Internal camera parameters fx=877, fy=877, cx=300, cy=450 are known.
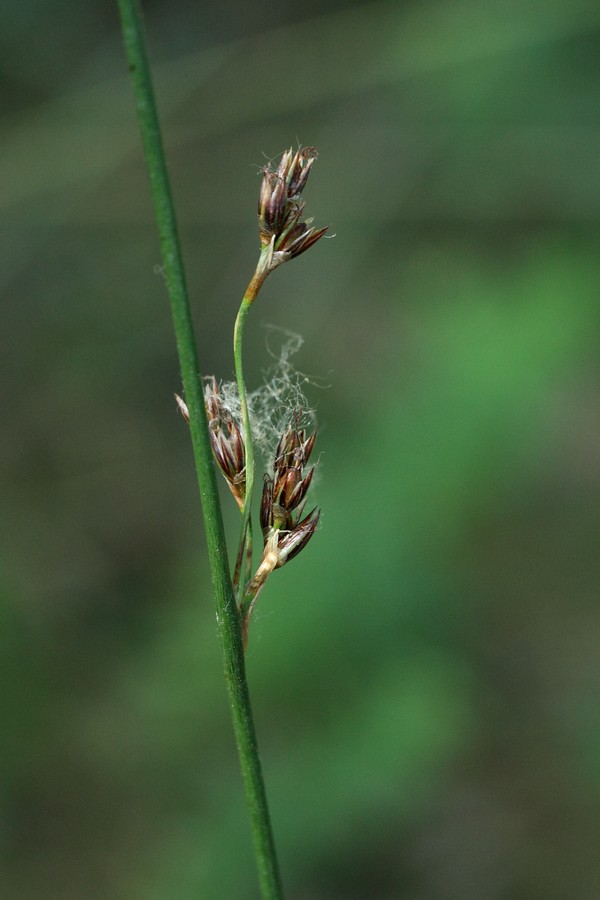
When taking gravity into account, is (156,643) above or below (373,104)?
below

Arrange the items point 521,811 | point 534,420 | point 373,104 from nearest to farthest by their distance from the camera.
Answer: point 521,811 < point 534,420 < point 373,104

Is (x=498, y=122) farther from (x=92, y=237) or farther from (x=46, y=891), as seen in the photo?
(x=46, y=891)

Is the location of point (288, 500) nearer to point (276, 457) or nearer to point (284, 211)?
point (276, 457)

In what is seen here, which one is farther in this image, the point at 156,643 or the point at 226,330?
the point at 226,330

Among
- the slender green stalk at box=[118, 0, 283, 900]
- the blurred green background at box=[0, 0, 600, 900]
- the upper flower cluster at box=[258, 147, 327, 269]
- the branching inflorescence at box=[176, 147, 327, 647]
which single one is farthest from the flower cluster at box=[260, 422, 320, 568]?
the blurred green background at box=[0, 0, 600, 900]

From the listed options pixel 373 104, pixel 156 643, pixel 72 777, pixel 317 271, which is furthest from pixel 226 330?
pixel 72 777

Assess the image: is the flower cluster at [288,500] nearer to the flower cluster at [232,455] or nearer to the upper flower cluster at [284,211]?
the flower cluster at [232,455]

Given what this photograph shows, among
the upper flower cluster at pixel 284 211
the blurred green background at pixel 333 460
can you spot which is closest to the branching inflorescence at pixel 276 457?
the upper flower cluster at pixel 284 211

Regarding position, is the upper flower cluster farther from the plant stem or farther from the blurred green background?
the blurred green background
